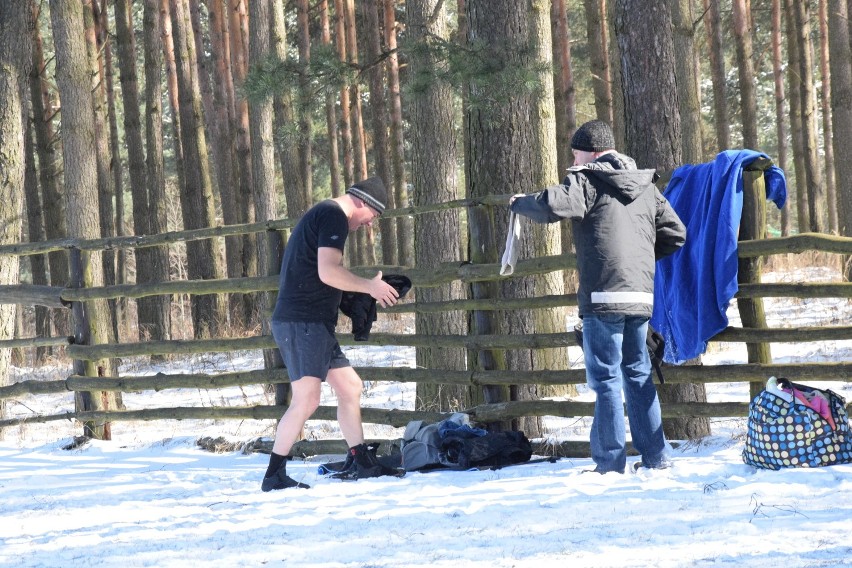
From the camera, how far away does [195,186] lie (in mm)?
18031

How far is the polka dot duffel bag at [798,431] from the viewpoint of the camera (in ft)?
17.1

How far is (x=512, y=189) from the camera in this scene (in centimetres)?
733

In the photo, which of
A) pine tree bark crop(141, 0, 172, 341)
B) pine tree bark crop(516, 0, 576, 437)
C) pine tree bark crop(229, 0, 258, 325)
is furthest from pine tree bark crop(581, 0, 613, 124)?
pine tree bark crop(141, 0, 172, 341)

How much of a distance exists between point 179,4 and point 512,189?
12505 mm

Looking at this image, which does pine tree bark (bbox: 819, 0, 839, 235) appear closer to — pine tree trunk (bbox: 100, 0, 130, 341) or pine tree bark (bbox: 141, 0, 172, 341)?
pine tree bark (bbox: 141, 0, 172, 341)

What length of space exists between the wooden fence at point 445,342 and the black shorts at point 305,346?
133cm

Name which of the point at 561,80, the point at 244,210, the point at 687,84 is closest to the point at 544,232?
the point at 687,84

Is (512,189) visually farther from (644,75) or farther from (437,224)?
(437,224)

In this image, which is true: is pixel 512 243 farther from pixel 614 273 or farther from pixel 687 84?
pixel 687 84

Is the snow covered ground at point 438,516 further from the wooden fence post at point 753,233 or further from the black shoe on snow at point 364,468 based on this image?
the wooden fence post at point 753,233

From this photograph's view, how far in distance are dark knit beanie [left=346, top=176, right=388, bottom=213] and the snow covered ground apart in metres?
1.61

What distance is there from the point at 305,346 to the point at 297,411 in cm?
38

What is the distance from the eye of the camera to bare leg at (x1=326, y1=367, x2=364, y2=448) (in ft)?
19.5

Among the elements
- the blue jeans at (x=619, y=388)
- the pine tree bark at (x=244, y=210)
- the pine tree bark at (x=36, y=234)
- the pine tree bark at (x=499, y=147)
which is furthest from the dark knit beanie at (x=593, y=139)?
the pine tree bark at (x=36, y=234)
